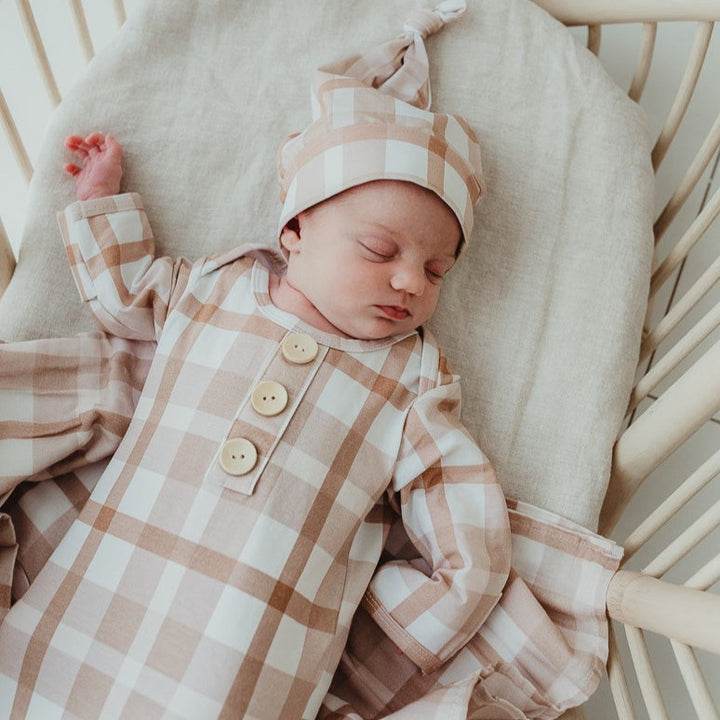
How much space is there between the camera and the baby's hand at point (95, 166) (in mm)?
993

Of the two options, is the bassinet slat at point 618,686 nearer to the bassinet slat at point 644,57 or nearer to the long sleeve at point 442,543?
the long sleeve at point 442,543

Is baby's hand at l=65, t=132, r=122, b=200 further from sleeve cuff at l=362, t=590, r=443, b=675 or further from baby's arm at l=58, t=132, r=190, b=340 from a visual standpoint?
sleeve cuff at l=362, t=590, r=443, b=675

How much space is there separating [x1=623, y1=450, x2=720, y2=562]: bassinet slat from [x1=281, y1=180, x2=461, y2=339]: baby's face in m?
0.32

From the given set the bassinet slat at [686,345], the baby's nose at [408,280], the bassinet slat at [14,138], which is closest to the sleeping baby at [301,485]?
the baby's nose at [408,280]

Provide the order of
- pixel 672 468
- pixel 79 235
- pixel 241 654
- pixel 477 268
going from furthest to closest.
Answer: pixel 672 468 < pixel 477 268 < pixel 79 235 < pixel 241 654

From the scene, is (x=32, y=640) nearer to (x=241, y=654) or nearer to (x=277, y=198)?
(x=241, y=654)

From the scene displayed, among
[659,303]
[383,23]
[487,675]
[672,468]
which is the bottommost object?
[672,468]

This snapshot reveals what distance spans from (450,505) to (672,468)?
682mm

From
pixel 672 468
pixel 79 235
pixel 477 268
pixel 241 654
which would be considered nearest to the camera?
pixel 241 654

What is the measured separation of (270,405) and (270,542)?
0.14m

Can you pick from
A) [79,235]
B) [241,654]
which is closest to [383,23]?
[79,235]

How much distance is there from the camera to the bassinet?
0.85 metres

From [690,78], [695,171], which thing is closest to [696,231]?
[695,171]

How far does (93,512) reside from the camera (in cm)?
89
